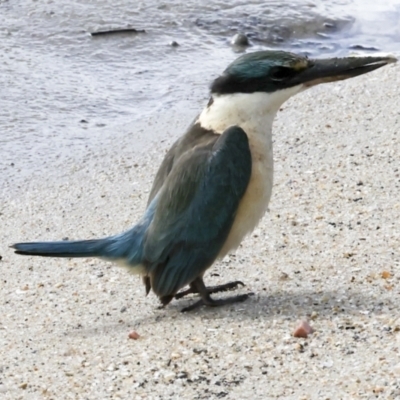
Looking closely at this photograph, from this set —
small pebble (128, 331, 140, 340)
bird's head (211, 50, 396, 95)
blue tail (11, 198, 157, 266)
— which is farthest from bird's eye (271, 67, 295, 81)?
small pebble (128, 331, 140, 340)

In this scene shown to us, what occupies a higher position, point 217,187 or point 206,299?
point 217,187

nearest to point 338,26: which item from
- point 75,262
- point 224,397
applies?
point 75,262

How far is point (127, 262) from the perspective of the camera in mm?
5023

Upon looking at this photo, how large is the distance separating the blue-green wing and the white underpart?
0.05 m

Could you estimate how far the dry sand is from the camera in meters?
4.18

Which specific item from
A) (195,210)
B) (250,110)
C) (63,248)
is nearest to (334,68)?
(250,110)

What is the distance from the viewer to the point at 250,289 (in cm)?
513

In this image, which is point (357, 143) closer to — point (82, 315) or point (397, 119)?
point (397, 119)

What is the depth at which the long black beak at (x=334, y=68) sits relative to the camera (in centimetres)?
496

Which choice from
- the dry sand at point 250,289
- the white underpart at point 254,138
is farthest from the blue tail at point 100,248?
the white underpart at point 254,138

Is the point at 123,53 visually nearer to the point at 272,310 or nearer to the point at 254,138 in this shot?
the point at 254,138

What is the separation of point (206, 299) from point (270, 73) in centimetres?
A: 108

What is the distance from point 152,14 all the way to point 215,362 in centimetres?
672

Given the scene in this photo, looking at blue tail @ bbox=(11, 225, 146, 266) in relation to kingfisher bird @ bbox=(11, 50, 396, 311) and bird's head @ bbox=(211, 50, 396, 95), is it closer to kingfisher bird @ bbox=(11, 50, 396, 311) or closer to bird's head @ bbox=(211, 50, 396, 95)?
kingfisher bird @ bbox=(11, 50, 396, 311)
